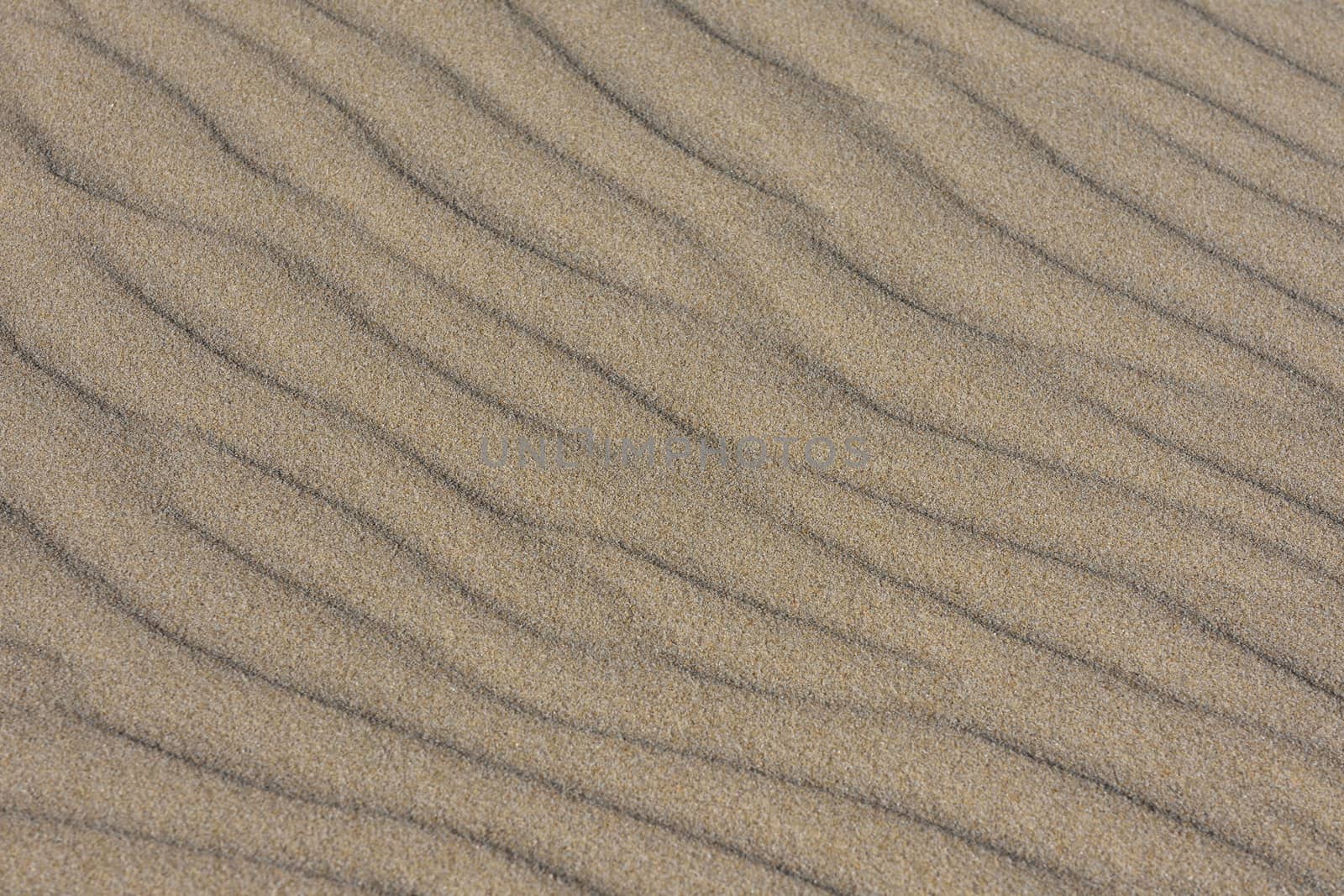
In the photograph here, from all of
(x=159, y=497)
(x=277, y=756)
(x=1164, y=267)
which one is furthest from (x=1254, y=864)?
(x=159, y=497)

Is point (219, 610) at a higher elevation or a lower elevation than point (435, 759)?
higher

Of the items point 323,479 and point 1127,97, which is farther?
point 1127,97

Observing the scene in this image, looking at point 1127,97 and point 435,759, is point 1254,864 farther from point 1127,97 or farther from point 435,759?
point 1127,97

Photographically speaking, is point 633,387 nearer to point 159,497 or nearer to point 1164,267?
point 159,497

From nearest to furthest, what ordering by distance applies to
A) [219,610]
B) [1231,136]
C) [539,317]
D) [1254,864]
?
→ [1254,864], [219,610], [539,317], [1231,136]

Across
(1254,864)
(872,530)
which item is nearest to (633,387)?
(872,530)

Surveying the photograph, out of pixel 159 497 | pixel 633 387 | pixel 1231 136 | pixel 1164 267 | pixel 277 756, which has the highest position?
pixel 1231 136

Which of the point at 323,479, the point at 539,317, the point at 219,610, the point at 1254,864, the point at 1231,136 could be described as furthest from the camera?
the point at 1231,136
